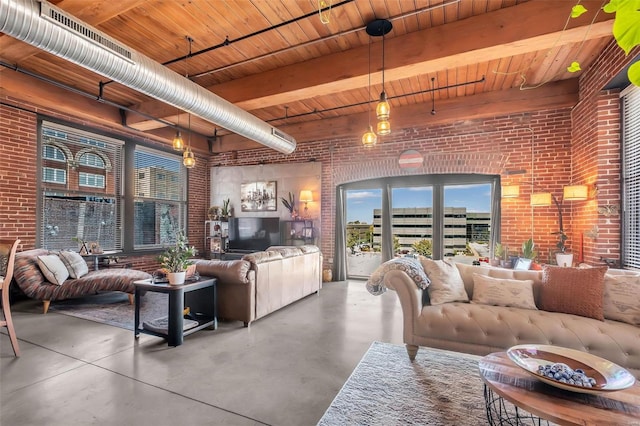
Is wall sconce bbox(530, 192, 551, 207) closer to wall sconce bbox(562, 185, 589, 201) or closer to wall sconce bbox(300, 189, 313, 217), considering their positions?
wall sconce bbox(562, 185, 589, 201)

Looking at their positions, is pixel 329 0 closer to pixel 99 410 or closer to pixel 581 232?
pixel 99 410

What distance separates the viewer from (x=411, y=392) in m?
2.34

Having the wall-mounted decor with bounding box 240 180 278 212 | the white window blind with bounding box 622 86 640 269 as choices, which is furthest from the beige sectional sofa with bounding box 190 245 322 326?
the white window blind with bounding box 622 86 640 269

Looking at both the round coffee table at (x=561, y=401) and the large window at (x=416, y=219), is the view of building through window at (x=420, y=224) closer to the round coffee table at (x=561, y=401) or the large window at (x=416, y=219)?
the large window at (x=416, y=219)

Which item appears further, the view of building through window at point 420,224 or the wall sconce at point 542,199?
the view of building through window at point 420,224

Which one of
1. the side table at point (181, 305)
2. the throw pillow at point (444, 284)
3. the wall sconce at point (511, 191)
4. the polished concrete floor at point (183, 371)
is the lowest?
the polished concrete floor at point (183, 371)

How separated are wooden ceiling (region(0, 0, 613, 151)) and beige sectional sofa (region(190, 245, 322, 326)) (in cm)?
233

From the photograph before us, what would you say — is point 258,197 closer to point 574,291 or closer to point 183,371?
point 183,371

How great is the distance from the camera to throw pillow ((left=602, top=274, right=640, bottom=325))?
2.54m

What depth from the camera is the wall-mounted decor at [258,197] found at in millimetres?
7469

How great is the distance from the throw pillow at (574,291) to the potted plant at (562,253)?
1.86 m

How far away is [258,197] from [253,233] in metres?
0.90

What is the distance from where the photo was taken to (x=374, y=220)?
678cm

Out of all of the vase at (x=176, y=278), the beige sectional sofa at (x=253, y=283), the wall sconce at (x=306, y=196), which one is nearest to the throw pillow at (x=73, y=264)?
the beige sectional sofa at (x=253, y=283)
